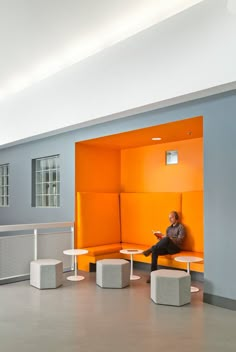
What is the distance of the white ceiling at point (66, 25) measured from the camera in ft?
13.4

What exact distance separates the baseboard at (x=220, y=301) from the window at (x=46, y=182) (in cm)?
399

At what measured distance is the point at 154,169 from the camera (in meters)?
7.14

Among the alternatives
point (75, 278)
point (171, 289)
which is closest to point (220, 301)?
point (171, 289)

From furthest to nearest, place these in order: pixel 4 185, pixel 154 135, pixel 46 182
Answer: pixel 4 185
pixel 46 182
pixel 154 135

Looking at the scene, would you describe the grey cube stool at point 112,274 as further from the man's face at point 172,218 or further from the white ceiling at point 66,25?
the white ceiling at point 66,25

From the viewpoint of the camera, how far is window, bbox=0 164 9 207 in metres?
9.44

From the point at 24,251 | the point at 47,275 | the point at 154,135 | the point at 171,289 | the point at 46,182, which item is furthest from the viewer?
the point at 46,182

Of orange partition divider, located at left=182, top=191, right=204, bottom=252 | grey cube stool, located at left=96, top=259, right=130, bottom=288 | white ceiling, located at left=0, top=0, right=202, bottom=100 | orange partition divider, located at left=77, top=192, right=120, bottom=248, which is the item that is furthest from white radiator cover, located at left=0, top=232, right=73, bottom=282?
white ceiling, located at left=0, top=0, right=202, bottom=100

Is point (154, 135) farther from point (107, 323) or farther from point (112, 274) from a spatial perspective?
point (107, 323)

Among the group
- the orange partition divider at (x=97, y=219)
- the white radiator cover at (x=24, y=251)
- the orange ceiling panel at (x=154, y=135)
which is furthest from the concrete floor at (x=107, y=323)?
the orange ceiling panel at (x=154, y=135)

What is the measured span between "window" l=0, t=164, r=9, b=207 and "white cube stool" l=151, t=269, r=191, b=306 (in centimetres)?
595

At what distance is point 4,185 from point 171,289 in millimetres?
6487

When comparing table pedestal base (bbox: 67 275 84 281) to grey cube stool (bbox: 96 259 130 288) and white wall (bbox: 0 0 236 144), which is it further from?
white wall (bbox: 0 0 236 144)

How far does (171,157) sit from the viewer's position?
687cm
